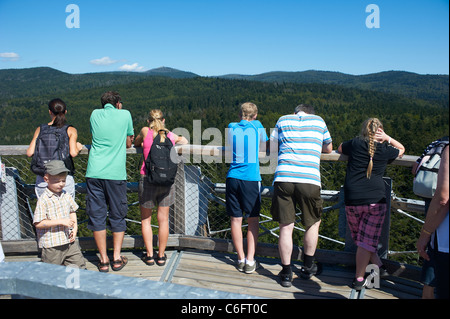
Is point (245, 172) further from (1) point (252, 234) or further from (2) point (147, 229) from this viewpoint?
(2) point (147, 229)

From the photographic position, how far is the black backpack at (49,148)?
334cm

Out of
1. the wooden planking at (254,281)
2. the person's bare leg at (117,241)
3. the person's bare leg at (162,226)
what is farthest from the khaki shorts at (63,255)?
the wooden planking at (254,281)

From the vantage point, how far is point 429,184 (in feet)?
9.22

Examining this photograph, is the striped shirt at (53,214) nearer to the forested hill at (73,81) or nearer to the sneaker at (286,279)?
the sneaker at (286,279)

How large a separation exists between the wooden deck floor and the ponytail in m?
1.37

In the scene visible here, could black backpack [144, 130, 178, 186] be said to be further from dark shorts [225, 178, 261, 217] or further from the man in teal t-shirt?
dark shorts [225, 178, 261, 217]

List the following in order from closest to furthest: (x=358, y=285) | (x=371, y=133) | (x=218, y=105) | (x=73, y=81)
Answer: (x=371, y=133) < (x=358, y=285) < (x=218, y=105) < (x=73, y=81)

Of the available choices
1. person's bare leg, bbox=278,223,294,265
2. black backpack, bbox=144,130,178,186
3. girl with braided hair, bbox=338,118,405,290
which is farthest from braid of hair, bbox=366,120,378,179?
black backpack, bbox=144,130,178,186

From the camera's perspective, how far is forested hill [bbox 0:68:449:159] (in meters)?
67.5

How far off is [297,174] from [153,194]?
1.31 m

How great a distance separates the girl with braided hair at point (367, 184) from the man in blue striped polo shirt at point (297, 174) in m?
0.28

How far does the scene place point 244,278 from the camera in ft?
11.4

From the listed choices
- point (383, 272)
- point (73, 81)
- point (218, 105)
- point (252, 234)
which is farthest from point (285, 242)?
point (73, 81)
